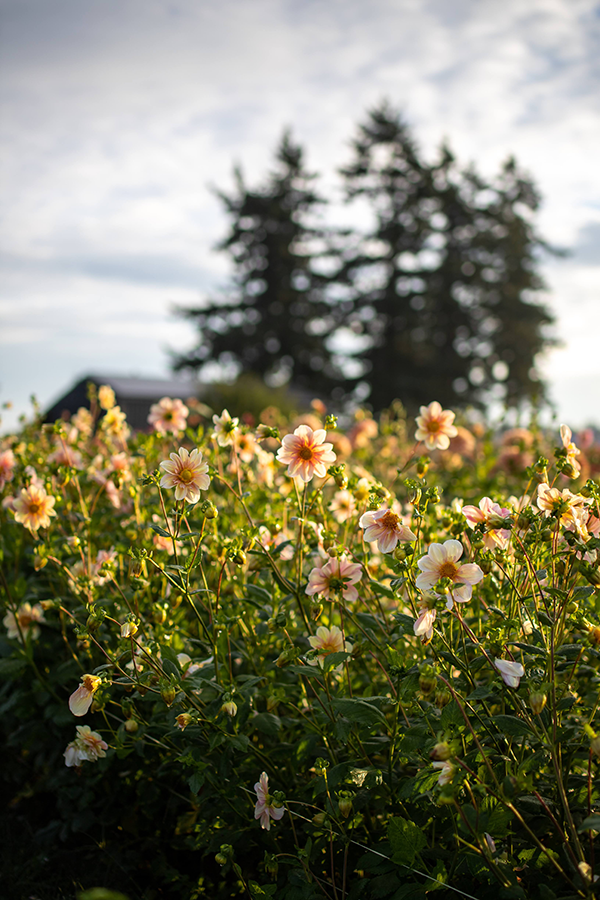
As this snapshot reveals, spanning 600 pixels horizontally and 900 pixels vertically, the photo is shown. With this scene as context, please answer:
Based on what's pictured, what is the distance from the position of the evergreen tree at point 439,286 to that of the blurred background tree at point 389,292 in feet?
0.16

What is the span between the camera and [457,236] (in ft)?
82.0

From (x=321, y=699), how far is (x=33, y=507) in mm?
1026

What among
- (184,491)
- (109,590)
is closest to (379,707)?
(184,491)

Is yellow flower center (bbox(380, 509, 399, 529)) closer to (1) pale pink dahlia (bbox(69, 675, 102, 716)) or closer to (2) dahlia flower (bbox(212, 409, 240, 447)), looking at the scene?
(2) dahlia flower (bbox(212, 409, 240, 447))

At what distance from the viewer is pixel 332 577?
1620 mm

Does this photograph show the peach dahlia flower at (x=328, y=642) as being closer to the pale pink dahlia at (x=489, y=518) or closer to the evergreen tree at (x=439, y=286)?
the pale pink dahlia at (x=489, y=518)

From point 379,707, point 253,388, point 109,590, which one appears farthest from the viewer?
point 253,388

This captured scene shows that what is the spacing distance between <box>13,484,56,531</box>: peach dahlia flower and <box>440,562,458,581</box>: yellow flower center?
120 cm

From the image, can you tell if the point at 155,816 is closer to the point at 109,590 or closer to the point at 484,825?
the point at 109,590

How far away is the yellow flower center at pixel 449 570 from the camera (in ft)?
4.42

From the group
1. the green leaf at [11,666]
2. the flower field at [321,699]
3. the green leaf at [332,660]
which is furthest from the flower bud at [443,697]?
the green leaf at [11,666]

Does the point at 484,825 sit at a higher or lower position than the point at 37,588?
lower

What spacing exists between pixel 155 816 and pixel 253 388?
1133cm

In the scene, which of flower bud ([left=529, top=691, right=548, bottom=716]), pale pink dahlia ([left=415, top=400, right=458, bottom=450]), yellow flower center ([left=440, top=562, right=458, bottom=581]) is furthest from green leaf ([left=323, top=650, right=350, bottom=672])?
pale pink dahlia ([left=415, top=400, right=458, bottom=450])
